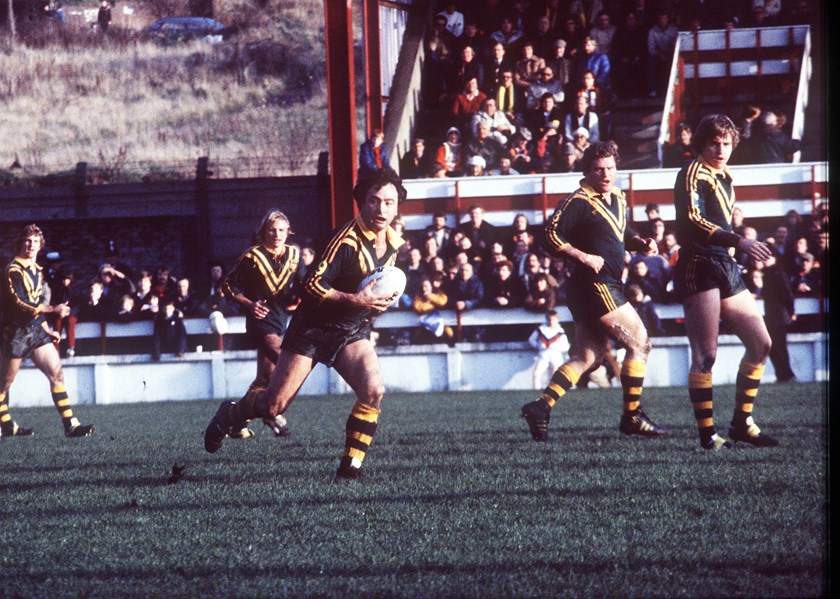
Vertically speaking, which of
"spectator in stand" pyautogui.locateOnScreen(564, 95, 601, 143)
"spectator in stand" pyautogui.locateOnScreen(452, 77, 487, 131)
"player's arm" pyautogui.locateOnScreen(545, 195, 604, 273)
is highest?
"spectator in stand" pyautogui.locateOnScreen(452, 77, 487, 131)

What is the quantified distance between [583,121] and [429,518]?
42.0 ft

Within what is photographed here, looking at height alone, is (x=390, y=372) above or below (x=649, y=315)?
below

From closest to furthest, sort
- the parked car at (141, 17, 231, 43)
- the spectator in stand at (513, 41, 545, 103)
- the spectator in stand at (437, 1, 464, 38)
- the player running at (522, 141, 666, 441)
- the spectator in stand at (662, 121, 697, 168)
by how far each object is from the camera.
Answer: the player running at (522, 141, 666, 441), the spectator in stand at (662, 121, 697, 168), the spectator in stand at (513, 41, 545, 103), the spectator in stand at (437, 1, 464, 38), the parked car at (141, 17, 231, 43)

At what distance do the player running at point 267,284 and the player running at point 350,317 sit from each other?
2821 mm

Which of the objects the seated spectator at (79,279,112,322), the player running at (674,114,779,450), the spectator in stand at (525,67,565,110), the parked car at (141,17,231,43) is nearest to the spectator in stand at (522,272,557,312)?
the spectator in stand at (525,67,565,110)

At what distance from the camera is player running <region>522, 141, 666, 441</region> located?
7754 mm

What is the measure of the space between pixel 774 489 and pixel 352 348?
7.48 feet

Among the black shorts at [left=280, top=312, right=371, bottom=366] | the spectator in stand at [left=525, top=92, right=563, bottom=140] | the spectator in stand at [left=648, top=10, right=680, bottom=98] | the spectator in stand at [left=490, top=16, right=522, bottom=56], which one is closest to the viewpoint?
the black shorts at [left=280, top=312, right=371, bottom=366]

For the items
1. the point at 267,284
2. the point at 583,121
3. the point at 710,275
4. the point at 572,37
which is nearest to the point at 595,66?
the point at 572,37

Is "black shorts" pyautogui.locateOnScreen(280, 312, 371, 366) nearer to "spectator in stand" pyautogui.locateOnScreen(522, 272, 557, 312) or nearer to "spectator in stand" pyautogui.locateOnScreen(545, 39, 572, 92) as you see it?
"spectator in stand" pyautogui.locateOnScreen(522, 272, 557, 312)

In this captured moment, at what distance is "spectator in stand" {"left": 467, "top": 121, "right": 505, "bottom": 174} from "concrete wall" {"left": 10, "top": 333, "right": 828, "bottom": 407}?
333 centimetres

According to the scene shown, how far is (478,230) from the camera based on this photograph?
54.3 feet

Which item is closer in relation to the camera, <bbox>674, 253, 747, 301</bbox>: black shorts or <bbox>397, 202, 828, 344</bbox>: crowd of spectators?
<bbox>674, 253, 747, 301</bbox>: black shorts

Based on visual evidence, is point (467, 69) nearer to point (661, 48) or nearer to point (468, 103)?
point (468, 103)
